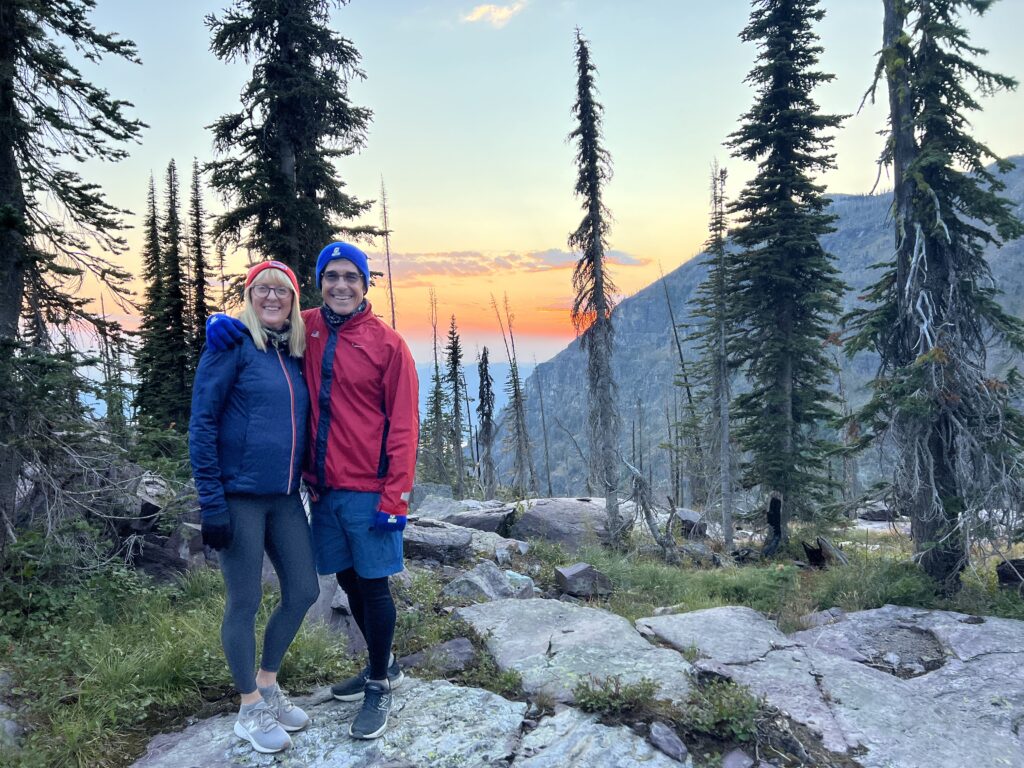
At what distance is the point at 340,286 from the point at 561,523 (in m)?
11.7

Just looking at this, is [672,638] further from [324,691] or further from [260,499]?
[260,499]

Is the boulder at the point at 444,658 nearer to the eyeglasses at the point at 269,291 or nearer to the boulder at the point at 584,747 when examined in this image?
the boulder at the point at 584,747

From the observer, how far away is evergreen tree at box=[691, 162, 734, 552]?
59.7 feet

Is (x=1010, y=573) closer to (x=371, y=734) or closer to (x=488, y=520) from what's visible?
(x=488, y=520)

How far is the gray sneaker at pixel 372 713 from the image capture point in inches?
142

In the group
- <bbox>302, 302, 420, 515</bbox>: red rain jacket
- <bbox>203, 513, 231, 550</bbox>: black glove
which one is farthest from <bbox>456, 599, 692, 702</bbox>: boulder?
<bbox>203, 513, 231, 550</bbox>: black glove

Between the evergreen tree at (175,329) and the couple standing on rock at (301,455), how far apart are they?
21.7 m

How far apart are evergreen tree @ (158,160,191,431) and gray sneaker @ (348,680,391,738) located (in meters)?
21.9

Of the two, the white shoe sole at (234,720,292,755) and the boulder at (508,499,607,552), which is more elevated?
the white shoe sole at (234,720,292,755)

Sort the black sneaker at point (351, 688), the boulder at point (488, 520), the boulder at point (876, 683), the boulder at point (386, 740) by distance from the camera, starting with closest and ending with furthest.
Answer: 1. the boulder at point (386, 740)
2. the boulder at point (876, 683)
3. the black sneaker at point (351, 688)
4. the boulder at point (488, 520)

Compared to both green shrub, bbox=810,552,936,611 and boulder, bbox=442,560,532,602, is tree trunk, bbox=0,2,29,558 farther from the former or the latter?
green shrub, bbox=810,552,936,611

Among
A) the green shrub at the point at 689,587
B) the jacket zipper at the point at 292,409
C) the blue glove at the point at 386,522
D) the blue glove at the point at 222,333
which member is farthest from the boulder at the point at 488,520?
the blue glove at the point at 222,333

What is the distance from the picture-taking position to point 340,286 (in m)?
3.67

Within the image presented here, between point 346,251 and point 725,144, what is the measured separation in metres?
16.6
